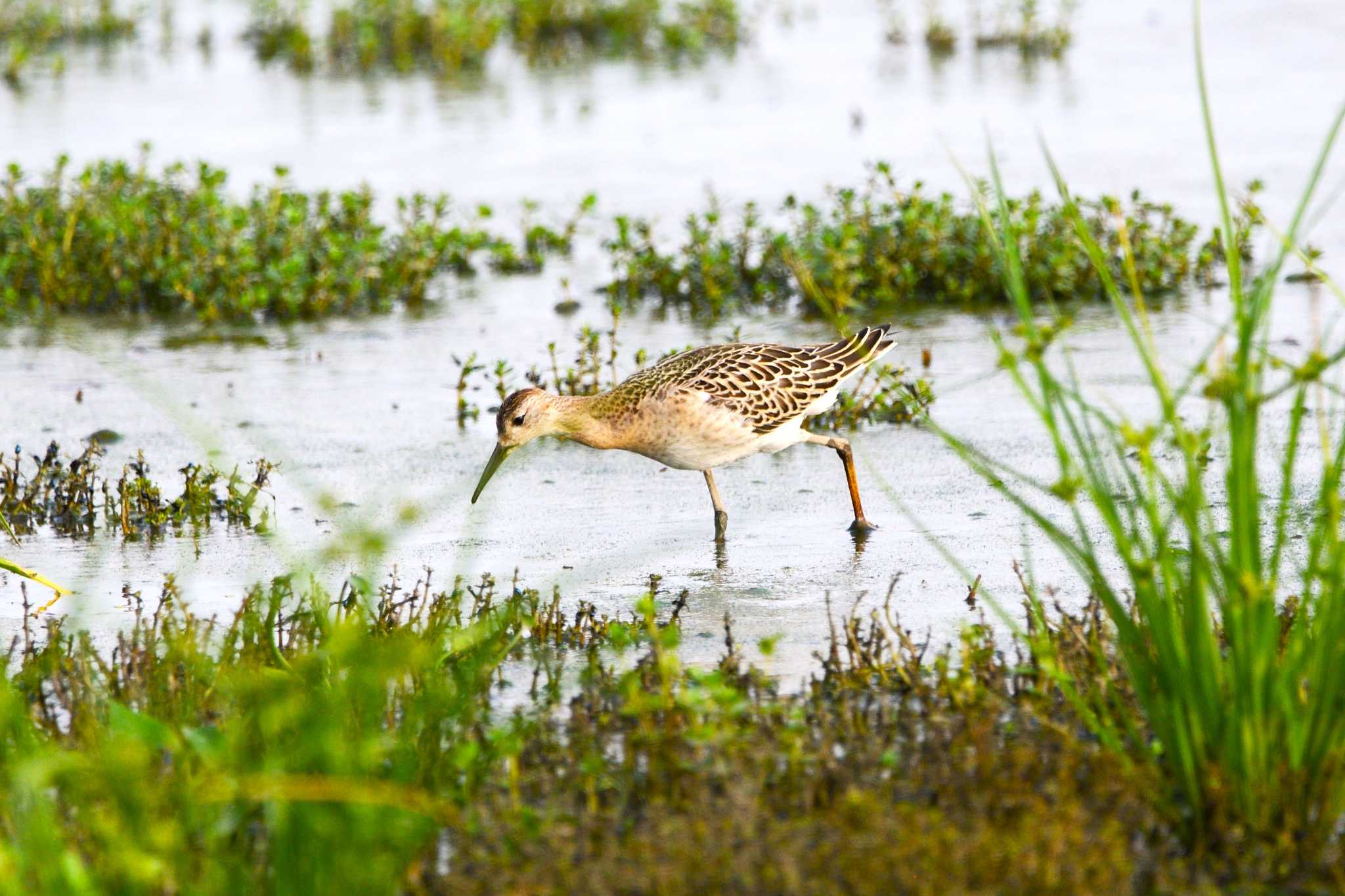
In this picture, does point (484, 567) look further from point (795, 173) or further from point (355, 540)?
point (795, 173)

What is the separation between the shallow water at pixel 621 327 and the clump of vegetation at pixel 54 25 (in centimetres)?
48

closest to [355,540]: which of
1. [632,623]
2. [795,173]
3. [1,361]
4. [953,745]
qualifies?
[953,745]

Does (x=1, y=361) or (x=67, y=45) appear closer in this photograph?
(x=1, y=361)

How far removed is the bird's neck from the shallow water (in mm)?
363

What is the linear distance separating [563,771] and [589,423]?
9.25ft

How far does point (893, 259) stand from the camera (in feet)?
35.5

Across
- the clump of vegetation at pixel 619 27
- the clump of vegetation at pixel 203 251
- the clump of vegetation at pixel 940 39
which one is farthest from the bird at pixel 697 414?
the clump of vegetation at pixel 619 27

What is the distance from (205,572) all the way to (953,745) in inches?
133

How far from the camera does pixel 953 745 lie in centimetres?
Answer: 428

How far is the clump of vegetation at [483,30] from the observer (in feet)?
66.5

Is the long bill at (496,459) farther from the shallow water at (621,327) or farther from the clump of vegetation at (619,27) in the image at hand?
the clump of vegetation at (619,27)

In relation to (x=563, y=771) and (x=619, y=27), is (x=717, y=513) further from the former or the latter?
(x=619, y=27)

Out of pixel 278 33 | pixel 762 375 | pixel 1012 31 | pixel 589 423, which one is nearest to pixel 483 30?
pixel 278 33

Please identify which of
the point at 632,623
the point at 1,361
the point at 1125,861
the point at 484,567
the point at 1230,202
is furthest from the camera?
the point at 1230,202
